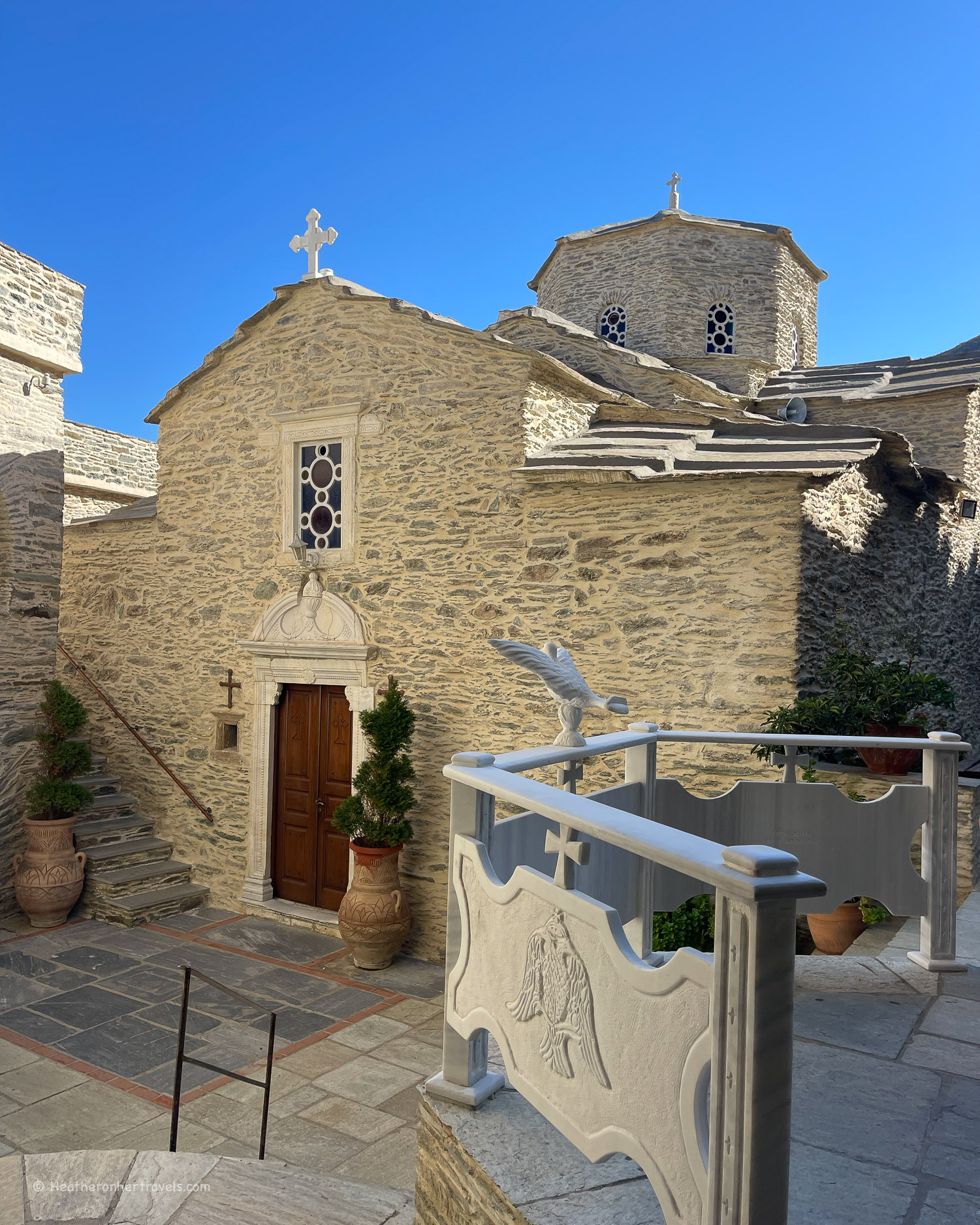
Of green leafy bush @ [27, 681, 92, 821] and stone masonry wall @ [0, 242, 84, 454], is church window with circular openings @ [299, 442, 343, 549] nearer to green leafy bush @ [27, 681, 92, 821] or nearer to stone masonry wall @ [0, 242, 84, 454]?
stone masonry wall @ [0, 242, 84, 454]

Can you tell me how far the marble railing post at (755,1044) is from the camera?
141 cm

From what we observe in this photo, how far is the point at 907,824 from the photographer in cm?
339

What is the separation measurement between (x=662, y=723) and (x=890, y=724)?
165 cm

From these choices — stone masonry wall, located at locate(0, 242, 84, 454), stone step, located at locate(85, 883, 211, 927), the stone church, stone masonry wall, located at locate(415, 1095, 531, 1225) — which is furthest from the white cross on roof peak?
stone masonry wall, located at locate(415, 1095, 531, 1225)

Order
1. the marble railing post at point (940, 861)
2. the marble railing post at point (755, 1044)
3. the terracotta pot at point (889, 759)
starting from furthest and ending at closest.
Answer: the terracotta pot at point (889, 759)
the marble railing post at point (940, 861)
the marble railing post at point (755, 1044)

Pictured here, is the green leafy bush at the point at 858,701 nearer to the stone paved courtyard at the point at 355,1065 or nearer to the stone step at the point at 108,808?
the stone paved courtyard at the point at 355,1065

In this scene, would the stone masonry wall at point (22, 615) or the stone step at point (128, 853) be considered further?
the stone step at point (128, 853)

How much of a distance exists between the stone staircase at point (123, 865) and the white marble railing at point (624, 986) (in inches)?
281

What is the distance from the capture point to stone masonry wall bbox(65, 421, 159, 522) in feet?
43.8

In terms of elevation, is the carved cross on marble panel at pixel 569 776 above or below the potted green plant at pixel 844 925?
above

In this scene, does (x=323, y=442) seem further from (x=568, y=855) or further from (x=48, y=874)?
(x=568, y=855)

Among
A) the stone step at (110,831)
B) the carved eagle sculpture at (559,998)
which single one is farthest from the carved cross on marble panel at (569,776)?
the stone step at (110,831)

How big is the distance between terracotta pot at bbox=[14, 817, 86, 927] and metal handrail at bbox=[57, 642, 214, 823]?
114 cm

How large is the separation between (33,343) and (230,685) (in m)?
4.00
